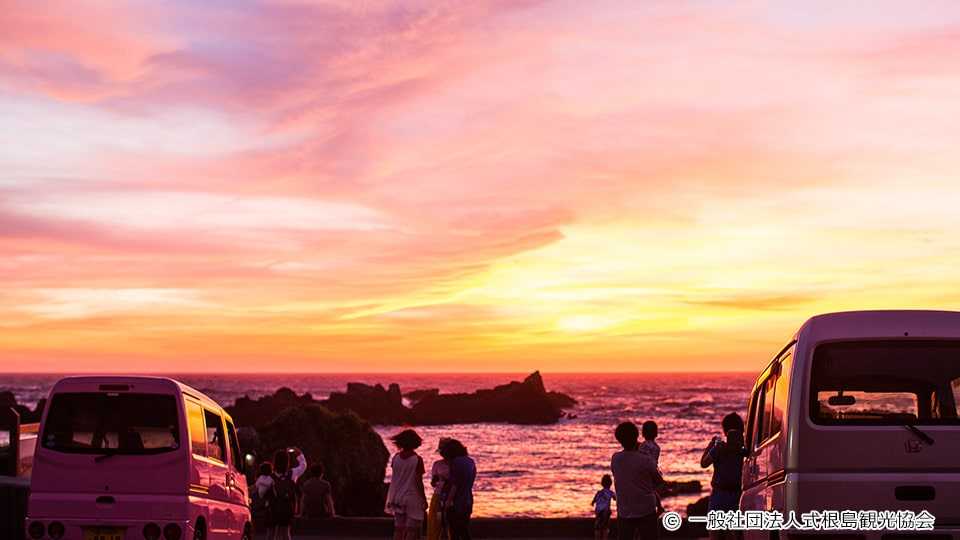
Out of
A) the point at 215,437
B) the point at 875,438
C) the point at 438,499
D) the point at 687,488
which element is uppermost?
the point at 875,438

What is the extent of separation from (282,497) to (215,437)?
2.78m

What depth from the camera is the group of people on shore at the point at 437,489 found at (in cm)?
1673

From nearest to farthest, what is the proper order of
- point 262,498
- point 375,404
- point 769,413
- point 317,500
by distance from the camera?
point 769,413
point 262,498
point 317,500
point 375,404

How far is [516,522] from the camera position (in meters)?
22.8

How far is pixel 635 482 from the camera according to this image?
13.8 meters

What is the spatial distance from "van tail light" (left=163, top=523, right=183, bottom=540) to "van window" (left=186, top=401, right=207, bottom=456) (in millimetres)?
937

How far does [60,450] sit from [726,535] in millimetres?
8849

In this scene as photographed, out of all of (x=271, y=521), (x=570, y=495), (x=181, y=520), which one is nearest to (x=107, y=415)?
(x=181, y=520)

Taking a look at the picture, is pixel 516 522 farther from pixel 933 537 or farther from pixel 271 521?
pixel 933 537

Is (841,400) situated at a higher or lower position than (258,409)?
higher

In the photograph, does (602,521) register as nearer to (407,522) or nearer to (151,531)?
(407,522)

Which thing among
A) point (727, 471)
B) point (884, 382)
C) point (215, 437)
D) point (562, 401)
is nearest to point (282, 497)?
point (215, 437)

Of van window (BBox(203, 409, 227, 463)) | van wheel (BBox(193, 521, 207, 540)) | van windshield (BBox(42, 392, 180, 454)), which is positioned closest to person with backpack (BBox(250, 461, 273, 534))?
van window (BBox(203, 409, 227, 463))

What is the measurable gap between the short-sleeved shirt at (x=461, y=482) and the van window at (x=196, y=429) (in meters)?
3.56
